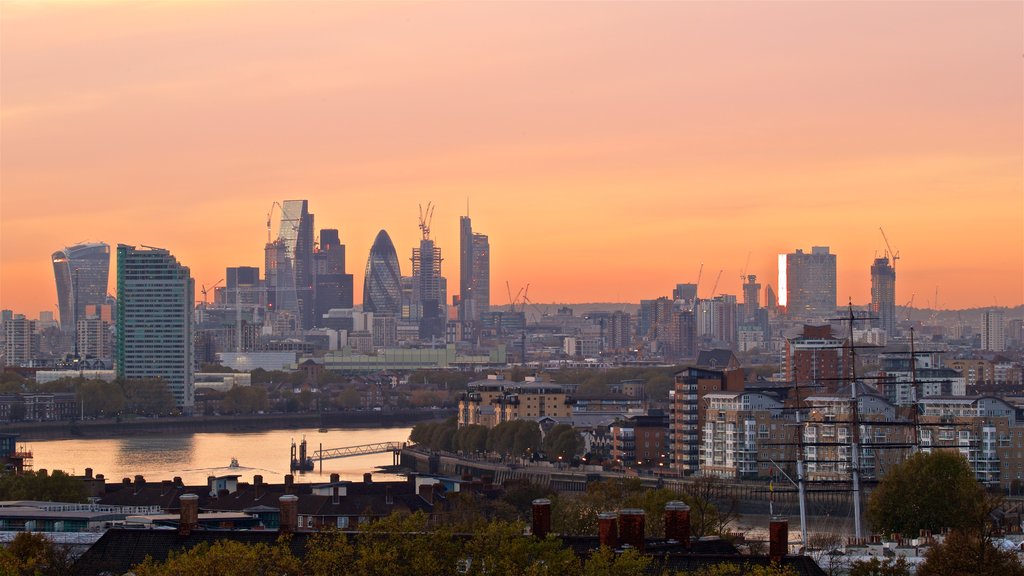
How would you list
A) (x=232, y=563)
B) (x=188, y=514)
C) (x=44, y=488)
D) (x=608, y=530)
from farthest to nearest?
(x=44, y=488) < (x=188, y=514) < (x=608, y=530) < (x=232, y=563)

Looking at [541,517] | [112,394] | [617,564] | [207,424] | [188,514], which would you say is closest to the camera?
[617,564]

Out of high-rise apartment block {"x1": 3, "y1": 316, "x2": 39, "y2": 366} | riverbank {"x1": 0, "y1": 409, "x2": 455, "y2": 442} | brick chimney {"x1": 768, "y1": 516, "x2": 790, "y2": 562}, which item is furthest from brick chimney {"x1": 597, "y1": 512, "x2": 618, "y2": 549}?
high-rise apartment block {"x1": 3, "y1": 316, "x2": 39, "y2": 366}

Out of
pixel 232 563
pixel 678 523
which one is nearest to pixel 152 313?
pixel 678 523

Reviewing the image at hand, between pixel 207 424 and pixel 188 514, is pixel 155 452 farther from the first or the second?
pixel 188 514

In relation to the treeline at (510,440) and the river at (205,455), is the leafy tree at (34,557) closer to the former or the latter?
the river at (205,455)

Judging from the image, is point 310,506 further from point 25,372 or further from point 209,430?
point 25,372

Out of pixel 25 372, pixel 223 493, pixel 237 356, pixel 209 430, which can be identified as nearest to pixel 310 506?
pixel 223 493
